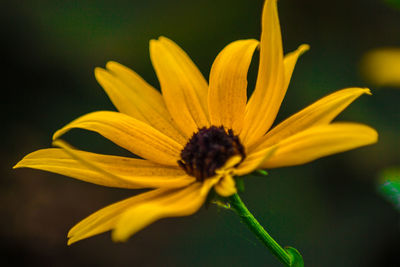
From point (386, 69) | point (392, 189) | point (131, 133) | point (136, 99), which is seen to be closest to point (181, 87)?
point (136, 99)

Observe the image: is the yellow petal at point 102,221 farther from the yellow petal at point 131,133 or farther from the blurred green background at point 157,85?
the blurred green background at point 157,85

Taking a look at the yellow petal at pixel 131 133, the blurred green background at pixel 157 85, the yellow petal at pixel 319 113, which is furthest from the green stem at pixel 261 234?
the blurred green background at pixel 157 85

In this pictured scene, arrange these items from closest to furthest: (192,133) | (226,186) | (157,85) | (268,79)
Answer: (226,186)
(268,79)
(192,133)
(157,85)

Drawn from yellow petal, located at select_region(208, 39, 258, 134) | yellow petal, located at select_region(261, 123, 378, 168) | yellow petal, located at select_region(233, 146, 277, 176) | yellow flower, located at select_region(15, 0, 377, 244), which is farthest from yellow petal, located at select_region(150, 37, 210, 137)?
yellow petal, located at select_region(261, 123, 378, 168)

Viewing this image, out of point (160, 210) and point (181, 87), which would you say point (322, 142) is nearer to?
point (160, 210)

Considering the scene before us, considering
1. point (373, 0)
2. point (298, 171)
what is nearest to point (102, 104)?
point (298, 171)

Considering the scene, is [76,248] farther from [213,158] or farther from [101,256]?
[213,158]
